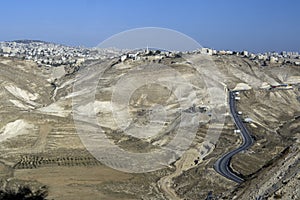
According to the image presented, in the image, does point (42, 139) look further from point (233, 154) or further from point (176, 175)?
point (233, 154)

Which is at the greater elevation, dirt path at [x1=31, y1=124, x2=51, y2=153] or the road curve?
the road curve

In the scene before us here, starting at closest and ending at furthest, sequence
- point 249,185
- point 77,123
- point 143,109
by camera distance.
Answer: point 249,185 < point 77,123 < point 143,109

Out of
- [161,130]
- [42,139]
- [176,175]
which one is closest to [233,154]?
[176,175]

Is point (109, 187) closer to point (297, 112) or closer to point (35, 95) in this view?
point (297, 112)

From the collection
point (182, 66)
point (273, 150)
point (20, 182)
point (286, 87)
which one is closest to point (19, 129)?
point (20, 182)

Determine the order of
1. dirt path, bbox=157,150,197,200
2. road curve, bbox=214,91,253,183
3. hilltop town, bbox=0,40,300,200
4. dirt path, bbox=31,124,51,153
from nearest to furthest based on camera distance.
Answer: hilltop town, bbox=0,40,300,200 → dirt path, bbox=157,150,197,200 → road curve, bbox=214,91,253,183 → dirt path, bbox=31,124,51,153

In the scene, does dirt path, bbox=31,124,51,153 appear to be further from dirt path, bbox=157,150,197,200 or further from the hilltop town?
dirt path, bbox=157,150,197,200

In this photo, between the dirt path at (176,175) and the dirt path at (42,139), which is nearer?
the dirt path at (176,175)

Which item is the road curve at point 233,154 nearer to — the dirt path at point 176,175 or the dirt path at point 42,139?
the dirt path at point 176,175

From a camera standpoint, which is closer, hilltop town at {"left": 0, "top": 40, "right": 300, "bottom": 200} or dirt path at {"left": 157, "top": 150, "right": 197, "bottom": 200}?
hilltop town at {"left": 0, "top": 40, "right": 300, "bottom": 200}

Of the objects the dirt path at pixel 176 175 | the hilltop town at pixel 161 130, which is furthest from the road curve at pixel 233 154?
the dirt path at pixel 176 175

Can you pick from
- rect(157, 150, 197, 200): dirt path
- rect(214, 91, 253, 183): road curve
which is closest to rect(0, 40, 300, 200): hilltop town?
rect(157, 150, 197, 200): dirt path
